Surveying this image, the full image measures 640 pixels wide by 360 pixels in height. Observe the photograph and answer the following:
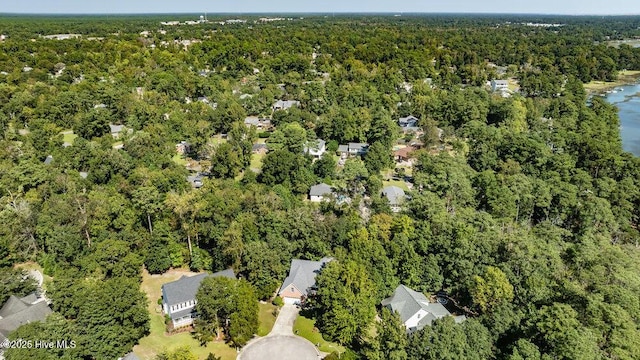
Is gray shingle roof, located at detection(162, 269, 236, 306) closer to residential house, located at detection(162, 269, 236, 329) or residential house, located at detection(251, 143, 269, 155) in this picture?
residential house, located at detection(162, 269, 236, 329)

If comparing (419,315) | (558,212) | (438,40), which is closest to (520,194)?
(558,212)

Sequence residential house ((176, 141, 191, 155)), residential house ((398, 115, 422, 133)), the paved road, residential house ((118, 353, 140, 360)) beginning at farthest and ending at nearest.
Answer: residential house ((398, 115, 422, 133)), residential house ((176, 141, 191, 155)), the paved road, residential house ((118, 353, 140, 360))

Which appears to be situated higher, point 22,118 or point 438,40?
point 438,40

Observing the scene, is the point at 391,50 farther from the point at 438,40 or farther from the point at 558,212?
the point at 558,212

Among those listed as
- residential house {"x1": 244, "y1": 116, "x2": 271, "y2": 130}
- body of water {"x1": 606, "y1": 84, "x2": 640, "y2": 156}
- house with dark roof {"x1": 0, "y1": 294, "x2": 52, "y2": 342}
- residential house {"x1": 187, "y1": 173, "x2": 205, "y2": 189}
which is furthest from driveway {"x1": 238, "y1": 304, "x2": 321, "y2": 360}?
body of water {"x1": 606, "y1": 84, "x2": 640, "y2": 156}

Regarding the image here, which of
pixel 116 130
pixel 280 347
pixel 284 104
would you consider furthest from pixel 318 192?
pixel 116 130

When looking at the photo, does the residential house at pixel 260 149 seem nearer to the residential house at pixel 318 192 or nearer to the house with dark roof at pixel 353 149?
the house with dark roof at pixel 353 149
